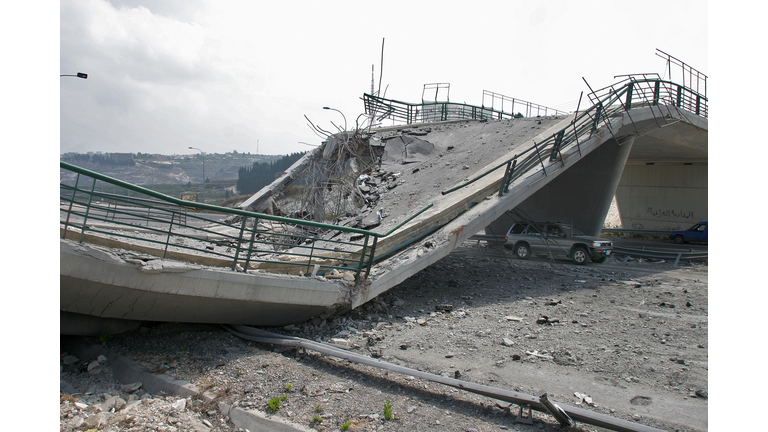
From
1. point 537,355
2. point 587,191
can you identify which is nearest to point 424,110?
point 587,191

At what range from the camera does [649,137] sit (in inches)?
687

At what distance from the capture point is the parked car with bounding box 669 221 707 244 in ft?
75.2

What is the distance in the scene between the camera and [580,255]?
559 inches

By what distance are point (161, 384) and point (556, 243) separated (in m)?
12.6

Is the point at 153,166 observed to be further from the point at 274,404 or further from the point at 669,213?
the point at 669,213

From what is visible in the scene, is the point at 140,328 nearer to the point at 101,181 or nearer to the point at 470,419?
the point at 101,181

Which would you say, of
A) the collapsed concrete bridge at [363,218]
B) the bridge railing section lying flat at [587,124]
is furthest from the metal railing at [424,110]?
the bridge railing section lying flat at [587,124]

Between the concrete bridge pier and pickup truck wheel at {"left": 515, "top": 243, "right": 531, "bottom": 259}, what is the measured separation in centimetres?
141

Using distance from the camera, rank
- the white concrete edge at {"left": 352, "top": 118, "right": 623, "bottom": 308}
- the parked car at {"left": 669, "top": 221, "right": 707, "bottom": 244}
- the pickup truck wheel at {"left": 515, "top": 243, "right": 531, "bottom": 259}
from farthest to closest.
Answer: the parked car at {"left": 669, "top": 221, "right": 707, "bottom": 244}
the pickup truck wheel at {"left": 515, "top": 243, "right": 531, "bottom": 259}
the white concrete edge at {"left": 352, "top": 118, "right": 623, "bottom": 308}

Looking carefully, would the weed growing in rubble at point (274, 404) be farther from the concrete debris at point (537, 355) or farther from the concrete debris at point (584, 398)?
the concrete debris at point (537, 355)

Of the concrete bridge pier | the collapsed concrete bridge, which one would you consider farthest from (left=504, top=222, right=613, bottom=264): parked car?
the collapsed concrete bridge

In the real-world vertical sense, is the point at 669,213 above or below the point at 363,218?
above

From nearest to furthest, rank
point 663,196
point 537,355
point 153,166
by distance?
point 537,355 < point 153,166 < point 663,196

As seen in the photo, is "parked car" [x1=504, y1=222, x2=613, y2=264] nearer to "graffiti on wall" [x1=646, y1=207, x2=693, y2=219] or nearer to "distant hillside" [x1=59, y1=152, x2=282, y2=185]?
"distant hillside" [x1=59, y1=152, x2=282, y2=185]
